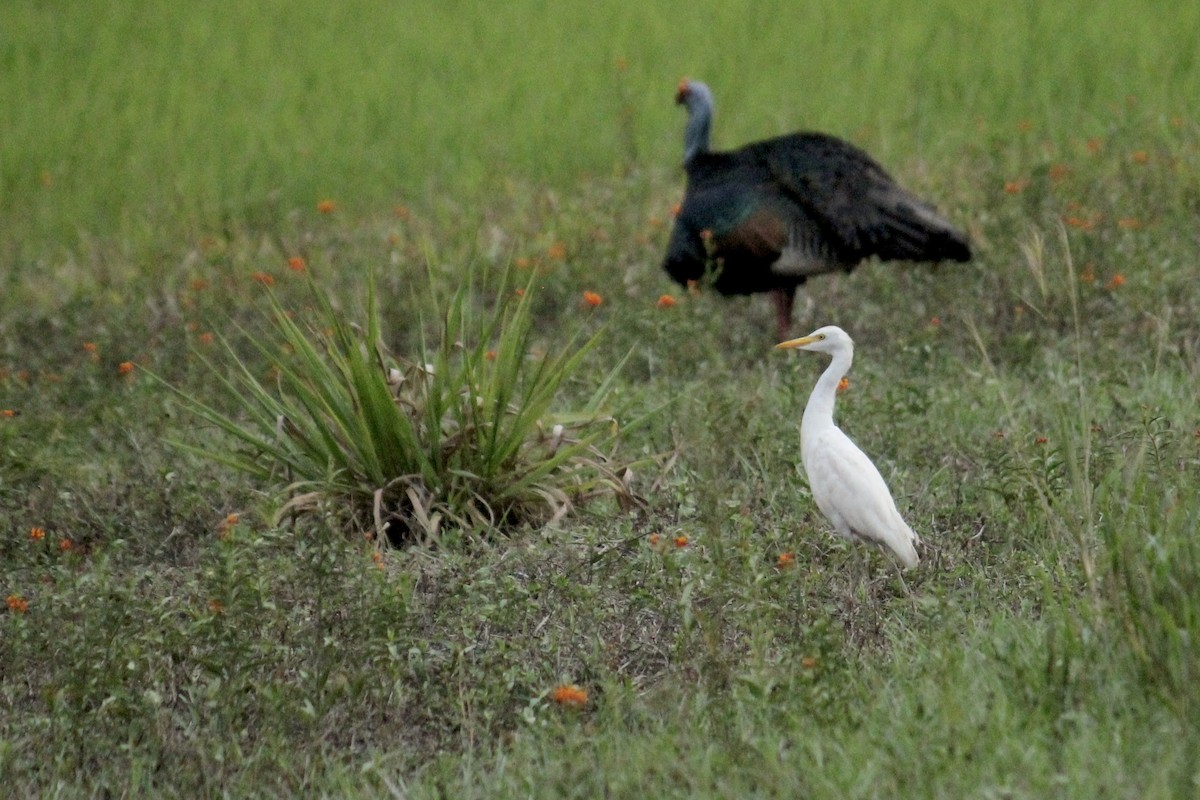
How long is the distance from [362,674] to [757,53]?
7.69 m

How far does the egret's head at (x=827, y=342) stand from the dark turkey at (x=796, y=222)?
1.92 m

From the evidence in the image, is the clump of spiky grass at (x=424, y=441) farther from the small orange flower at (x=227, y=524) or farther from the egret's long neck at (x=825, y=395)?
the egret's long neck at (x=825, y=395)

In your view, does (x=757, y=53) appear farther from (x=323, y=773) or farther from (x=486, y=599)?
(x=323, y=773)

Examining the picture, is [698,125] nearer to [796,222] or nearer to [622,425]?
[796,222]

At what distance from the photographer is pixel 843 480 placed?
383cm

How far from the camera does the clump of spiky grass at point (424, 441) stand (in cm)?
447

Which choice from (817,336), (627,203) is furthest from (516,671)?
(627,203)

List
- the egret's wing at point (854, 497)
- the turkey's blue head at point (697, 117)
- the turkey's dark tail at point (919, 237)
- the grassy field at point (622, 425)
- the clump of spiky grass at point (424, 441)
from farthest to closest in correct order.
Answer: the turkey's blue head at point (697, 117)
the turkey's dark tail at point (919, 237)
the clump of spiky grass at point (424, 441)
the egret's wing at point (854, 497)
the grassy field at point (622, 425)

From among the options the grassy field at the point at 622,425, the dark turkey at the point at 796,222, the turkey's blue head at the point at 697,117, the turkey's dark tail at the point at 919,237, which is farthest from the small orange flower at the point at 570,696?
the turkey's blue head at the point at 697,117

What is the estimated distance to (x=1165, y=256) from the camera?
257 inches

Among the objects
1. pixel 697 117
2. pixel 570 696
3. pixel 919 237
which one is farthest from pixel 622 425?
pixel 697 117

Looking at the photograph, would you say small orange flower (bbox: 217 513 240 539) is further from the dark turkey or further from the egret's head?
the dark turkey

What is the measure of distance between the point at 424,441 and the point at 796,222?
2.24m

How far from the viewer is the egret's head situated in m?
4.14
